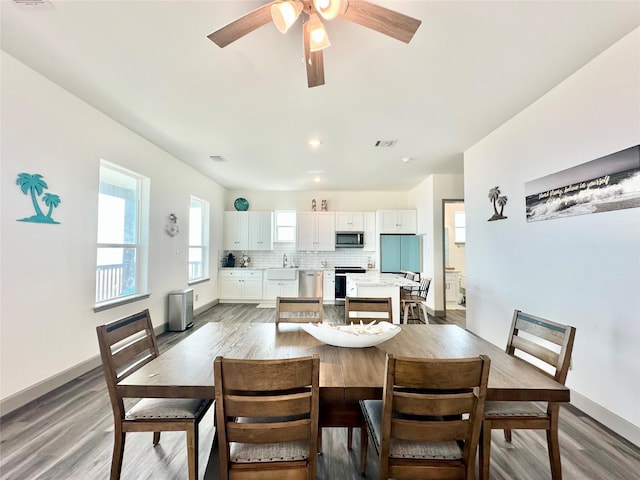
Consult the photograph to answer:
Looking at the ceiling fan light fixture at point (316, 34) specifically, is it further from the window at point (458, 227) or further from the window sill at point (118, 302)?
the window at point (458, 227)

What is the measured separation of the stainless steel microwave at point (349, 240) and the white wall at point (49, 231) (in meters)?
4.50

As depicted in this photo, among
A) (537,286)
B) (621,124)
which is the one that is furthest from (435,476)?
(621,124)

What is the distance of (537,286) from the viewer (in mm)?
2848

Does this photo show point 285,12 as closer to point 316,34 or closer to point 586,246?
point 316,34

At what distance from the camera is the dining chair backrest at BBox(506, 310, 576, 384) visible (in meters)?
1.42

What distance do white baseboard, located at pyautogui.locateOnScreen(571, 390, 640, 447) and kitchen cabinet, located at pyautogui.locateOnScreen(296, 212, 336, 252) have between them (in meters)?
5.20

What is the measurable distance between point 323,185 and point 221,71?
4421 mm

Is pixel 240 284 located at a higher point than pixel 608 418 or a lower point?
higher

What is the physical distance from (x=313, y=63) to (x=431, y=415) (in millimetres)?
2071

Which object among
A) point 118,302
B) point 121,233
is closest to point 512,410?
point 118,302

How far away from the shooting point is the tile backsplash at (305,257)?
7.29 metres

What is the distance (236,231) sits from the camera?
23.5 ft

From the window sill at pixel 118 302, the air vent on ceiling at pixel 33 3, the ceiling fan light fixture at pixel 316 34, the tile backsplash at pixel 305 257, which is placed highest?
the air vent on ceiling at pixel 33 3

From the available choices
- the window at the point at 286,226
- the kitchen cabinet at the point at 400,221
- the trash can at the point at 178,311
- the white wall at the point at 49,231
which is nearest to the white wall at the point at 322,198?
the window at the point at 286,226
